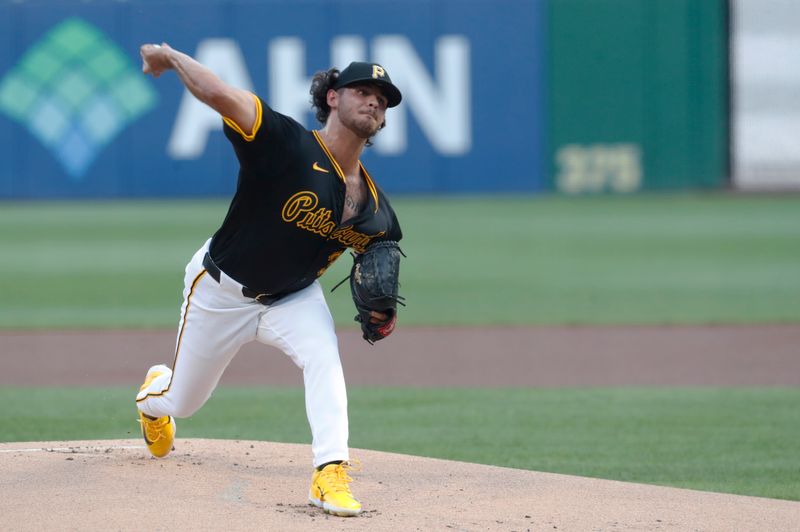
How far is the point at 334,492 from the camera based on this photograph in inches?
186

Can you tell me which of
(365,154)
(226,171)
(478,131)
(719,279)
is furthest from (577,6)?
(719,279)

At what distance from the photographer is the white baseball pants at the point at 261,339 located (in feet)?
16.0

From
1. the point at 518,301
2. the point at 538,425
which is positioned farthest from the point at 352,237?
the point at 518,301

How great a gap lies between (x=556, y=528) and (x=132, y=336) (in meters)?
6.25

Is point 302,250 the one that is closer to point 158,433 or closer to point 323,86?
point 323,86

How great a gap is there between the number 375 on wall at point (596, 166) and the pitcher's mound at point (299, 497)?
56.7ft

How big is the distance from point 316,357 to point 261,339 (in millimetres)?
357

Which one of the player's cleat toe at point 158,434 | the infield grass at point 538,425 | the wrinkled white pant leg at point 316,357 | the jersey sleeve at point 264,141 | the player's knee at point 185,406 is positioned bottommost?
the infield grass at point 538,425

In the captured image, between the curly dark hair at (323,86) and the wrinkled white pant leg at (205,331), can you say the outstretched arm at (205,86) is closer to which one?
the curly dark hair at (323,86)

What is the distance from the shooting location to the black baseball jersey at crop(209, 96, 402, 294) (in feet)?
15.8

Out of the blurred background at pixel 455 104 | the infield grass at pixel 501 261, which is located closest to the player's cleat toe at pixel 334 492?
the infield grass at pixel 501 261

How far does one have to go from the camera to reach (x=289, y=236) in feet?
16.3

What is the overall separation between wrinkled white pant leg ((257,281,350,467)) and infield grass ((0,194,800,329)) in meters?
5.91

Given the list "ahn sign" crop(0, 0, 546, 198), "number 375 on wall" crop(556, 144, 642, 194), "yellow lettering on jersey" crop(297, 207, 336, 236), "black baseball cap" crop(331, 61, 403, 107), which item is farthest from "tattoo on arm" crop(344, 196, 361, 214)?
"number 375 on wall" crop(556, 144, 642, 194)
